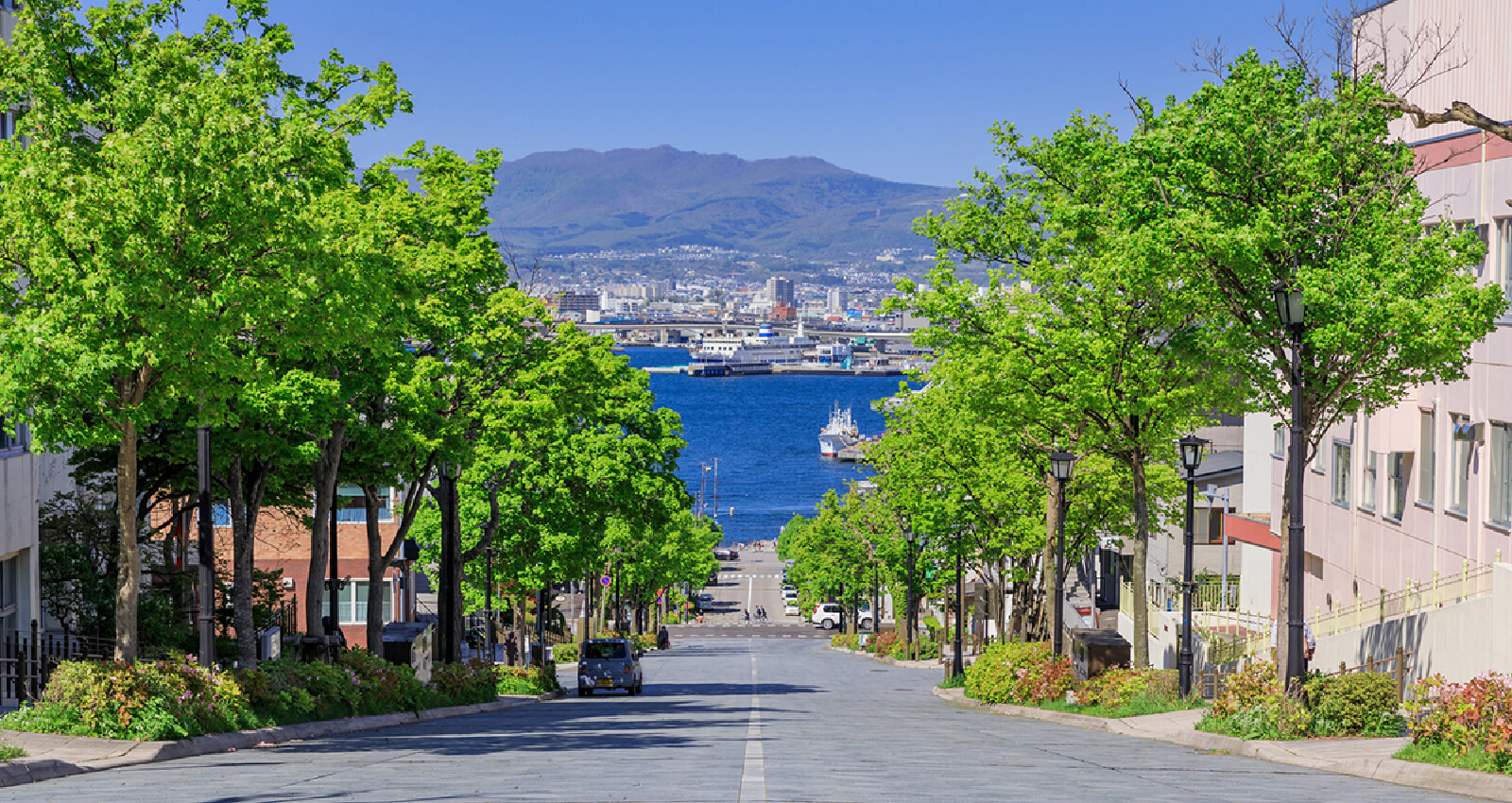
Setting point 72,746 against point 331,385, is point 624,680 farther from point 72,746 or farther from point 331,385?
point 72,746

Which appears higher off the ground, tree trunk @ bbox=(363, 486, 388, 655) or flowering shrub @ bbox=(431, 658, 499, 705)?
tree trunk @ bbox=(363, 486, 388, 655)

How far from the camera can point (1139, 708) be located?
26.4 m

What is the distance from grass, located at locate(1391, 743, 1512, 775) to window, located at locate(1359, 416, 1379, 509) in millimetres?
21240

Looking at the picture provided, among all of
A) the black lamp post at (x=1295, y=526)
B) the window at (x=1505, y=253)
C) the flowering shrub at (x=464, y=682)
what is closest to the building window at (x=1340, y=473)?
the window at (x=1505, y=253)

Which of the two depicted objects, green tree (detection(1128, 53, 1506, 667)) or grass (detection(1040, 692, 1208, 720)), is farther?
grass (detection(1040, 692, 1208, 720))

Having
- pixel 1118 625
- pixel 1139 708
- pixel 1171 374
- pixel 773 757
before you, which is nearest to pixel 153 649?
pixel 773 757

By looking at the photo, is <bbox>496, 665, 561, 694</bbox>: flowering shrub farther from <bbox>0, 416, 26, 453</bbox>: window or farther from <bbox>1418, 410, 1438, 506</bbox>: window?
<bbox>1418, 410, 1438, 506</bbox>: window

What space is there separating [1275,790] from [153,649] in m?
19.0

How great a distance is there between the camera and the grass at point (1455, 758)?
14812 mm

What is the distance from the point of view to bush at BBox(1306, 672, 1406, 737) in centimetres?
1936

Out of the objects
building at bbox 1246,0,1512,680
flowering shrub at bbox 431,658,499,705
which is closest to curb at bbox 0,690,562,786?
flowering shrub at bbox 431,658,499,705

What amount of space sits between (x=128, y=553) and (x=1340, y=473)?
30.3 m

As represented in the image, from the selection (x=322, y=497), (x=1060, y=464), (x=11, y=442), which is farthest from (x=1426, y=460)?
(x=11, y=442)

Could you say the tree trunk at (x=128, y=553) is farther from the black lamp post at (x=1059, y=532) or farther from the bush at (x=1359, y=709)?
the black lamp post at (x=1059, y=532)
